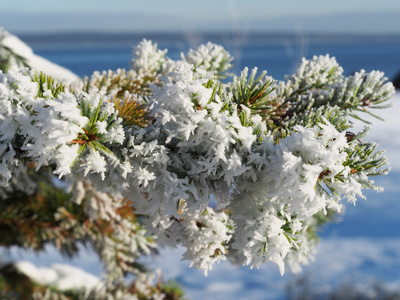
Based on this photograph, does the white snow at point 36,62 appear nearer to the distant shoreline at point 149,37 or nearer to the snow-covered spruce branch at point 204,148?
the snow-covered spruce branch at point 204,148

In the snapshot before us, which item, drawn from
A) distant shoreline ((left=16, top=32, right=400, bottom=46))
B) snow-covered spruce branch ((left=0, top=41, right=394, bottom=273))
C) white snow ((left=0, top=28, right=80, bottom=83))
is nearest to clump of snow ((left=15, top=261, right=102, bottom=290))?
white snow ((left=0, top=28, right=80, bottom=83))

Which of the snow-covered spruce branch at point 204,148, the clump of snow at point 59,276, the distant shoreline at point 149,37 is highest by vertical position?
the distant shoreline at point 149,37

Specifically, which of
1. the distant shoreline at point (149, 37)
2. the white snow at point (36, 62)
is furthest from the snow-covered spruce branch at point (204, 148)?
the distant shoreline at point (149, 37)

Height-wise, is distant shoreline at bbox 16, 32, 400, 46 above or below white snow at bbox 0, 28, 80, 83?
above

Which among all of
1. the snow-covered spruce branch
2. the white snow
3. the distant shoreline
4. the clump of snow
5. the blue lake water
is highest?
the distant shoreline

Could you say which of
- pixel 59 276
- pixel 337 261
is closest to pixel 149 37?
pixel 337 261

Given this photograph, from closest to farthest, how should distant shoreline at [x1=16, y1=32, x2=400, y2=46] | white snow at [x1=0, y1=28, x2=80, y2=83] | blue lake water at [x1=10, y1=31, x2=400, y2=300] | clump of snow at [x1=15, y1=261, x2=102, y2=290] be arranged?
white snow at [x1=0, y1=28, x2=80, y2=83] < clump of snow at [x1=15, y1=261, x2=102, y2=290] < blue lake water at [x1=10, y1=31, x2=400, y2=300] < distant shoreline at [x1=16, y1=32, x2=400, y2=46]

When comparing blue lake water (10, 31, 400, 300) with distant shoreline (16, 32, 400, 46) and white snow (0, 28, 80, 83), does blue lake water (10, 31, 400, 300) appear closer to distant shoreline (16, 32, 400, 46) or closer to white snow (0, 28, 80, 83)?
white snow (0, 28, 80, 83)

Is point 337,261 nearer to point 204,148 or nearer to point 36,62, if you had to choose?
point 36,62

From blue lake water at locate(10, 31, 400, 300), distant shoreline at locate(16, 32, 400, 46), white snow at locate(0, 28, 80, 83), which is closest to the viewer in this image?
white snow at locate(0, 28, 80, 83)

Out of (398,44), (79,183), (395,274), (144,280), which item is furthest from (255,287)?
(398,44)

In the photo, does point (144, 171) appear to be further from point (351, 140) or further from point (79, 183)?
point (79, 183)
